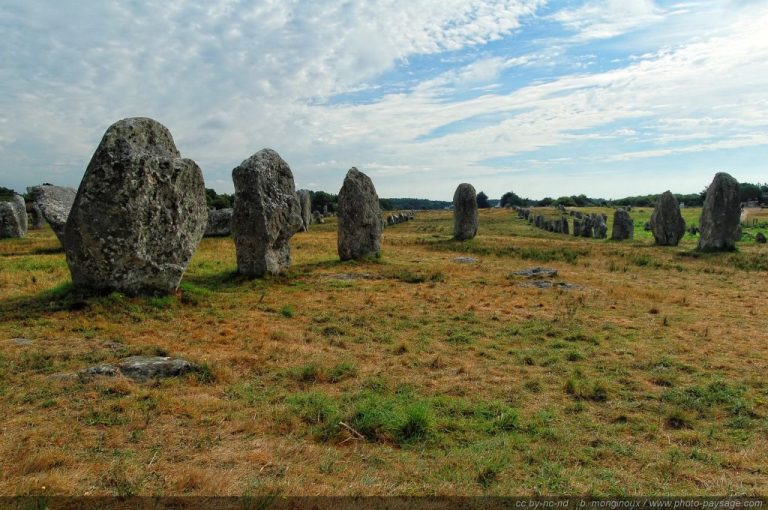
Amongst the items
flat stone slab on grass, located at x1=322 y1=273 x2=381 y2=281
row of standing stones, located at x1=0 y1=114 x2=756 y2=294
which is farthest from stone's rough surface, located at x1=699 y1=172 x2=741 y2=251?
row of standing stones, located at x1=0 y1=114 x2=756 y2=294

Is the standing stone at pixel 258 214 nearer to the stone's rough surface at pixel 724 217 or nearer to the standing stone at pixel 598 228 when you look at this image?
the stone's rough surface at pixel 724 217

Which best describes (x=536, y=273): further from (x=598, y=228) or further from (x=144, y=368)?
(x=598, y=228)

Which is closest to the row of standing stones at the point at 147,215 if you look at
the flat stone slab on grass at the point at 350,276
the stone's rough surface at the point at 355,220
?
the flat stone slab on grass at the point at 350,276

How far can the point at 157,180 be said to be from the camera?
12.3m

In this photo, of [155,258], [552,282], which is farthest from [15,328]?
[552,282]

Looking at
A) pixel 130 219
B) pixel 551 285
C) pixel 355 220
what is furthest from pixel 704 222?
pixel 130 219

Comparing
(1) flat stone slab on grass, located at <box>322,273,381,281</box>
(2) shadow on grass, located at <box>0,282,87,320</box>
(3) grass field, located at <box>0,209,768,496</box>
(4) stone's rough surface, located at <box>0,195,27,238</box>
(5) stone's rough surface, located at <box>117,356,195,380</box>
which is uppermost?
(4) stone's rough surface, located at <box>0,195,27,238</box>

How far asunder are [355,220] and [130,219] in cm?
1051

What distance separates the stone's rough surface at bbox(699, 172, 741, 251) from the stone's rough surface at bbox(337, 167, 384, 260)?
17549 millimetres

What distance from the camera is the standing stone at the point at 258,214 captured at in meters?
16.0

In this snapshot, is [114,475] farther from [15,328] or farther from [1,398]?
[15,328]

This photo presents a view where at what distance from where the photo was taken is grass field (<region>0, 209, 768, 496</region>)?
5055mm

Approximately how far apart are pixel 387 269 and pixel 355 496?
1472 centimetres

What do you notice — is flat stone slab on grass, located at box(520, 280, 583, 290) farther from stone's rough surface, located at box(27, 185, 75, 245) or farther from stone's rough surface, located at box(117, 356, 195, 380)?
stone's rough surface, located at box(27, 185, 75, 245)
